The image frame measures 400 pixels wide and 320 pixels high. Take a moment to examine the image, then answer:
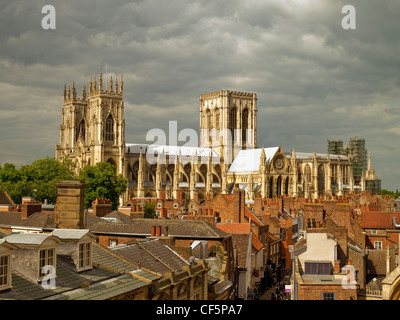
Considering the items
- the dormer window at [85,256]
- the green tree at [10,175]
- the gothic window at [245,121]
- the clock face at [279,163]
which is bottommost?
the dormer window at [85,256]

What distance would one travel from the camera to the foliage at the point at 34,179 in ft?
Result: 215

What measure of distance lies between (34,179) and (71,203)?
65.1 metres

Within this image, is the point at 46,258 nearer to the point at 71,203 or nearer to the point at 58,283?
the point at 58,283

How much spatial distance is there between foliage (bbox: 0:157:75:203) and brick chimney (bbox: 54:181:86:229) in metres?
48.5

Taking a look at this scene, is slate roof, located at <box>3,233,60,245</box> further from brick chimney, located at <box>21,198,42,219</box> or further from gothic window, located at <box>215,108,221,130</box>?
gothic window, located at <box>215,108,221,130</box>

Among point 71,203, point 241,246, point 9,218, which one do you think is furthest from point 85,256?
point 9,218

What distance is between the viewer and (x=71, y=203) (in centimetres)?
1515

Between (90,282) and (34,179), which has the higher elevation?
(34,179)

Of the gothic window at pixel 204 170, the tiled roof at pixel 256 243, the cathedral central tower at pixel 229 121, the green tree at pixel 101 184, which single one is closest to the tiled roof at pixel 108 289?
the tiled roof at pixel 256 243

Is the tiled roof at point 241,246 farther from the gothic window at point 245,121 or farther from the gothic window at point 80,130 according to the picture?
the gothic window at point 245,121

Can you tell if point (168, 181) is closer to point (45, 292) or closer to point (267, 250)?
point (267, 250)

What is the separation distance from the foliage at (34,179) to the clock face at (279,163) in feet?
139
